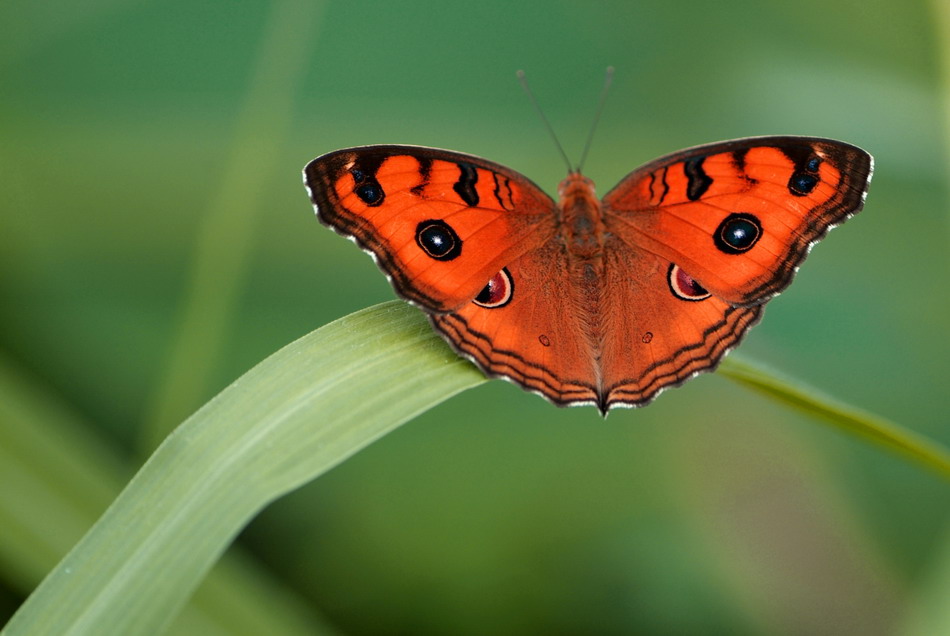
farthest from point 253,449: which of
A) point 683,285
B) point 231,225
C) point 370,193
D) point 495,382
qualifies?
point 495,382

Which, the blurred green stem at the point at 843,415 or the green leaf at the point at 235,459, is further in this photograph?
the blurred green stem at the point at 843,415

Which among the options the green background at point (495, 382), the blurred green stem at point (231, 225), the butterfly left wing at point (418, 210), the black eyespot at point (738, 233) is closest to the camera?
the butterfly left wing at point (418, 210)

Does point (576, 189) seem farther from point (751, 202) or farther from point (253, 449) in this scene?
point (253, 449)

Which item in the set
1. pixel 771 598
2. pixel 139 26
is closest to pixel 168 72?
pixel 139 26

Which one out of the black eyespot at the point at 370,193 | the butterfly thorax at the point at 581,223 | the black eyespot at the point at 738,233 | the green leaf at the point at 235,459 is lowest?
the green leaf at the point at 235,459

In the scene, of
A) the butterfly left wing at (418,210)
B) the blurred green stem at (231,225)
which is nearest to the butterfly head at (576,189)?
the butterfly left wing at (418,210)

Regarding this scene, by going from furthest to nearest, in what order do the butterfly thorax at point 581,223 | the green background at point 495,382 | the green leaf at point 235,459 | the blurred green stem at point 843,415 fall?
the green background at point 495,382 < the butterfly thorax at point 581,223 < the blurred green stem at point 843,415 < the green leaf at point 235,459

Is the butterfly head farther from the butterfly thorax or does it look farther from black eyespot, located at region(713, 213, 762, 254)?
black eyespot, located at region(713, 213, 762, 254)

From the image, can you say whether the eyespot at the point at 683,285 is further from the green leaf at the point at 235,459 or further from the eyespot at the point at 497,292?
the green leaf at the point at 235,459

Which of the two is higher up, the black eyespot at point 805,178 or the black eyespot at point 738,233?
the black eyespot at point 805,178
